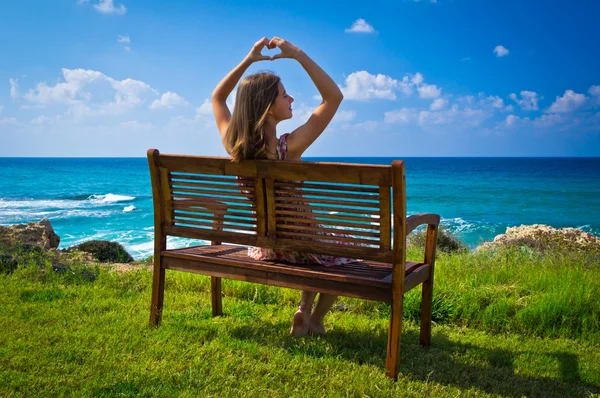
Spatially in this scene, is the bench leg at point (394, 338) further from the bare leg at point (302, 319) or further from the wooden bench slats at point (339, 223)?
the bare leg at point (302, 319)

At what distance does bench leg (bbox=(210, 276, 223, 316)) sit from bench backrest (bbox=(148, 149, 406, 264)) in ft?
2.25

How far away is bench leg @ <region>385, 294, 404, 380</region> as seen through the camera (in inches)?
127

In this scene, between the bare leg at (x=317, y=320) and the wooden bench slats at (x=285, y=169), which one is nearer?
the wooden bench slats at (x=285, y=169)

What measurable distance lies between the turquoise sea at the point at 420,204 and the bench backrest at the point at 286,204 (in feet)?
40.6

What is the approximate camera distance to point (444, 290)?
5066mm

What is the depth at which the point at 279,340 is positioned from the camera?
3.90 m

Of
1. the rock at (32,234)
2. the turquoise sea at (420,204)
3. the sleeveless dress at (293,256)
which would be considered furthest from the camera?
the turquoise sea at (420,204)

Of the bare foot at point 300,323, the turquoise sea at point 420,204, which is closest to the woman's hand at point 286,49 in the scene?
the bare foot at point 300,323

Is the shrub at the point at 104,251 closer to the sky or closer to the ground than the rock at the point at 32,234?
closer to the ground

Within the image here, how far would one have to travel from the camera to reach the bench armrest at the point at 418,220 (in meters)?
3.33

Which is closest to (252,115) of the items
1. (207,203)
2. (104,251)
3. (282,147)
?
(282,147)

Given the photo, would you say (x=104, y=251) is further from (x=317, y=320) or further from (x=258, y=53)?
(x=258, y=53)

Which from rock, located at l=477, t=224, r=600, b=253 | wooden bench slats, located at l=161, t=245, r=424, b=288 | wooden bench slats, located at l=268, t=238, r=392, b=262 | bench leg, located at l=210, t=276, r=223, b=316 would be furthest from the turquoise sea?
wooden bench slats, located at l=268, t=238, r=392, b=262

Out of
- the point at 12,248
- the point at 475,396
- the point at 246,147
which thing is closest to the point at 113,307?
the point at 246,147
